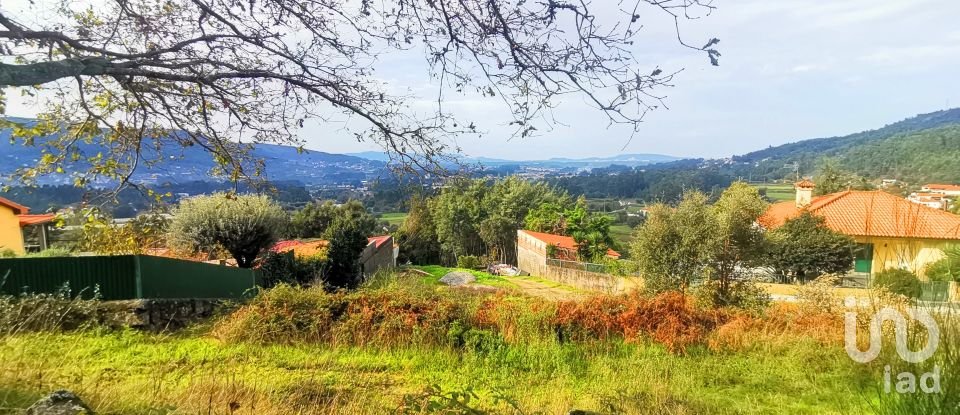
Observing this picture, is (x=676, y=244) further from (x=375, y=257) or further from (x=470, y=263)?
(x=470, y=263)

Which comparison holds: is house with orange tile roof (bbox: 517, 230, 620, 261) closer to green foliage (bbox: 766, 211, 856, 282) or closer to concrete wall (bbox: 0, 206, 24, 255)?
green foliage (bbox: 766, 211, 856, 282)

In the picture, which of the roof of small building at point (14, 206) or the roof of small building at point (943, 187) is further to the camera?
the roof of small building at point (943, 187)

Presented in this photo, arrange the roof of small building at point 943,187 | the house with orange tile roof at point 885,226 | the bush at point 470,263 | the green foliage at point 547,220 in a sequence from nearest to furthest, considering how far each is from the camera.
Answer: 1. the house with orange tile roof at point 885,226
2. the green foliage at point 547,220
3. the bush at point 470,263
4. the roof of small building at point 943,187

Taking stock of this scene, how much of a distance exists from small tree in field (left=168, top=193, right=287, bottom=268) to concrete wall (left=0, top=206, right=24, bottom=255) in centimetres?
957

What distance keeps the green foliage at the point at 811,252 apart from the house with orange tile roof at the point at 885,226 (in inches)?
32.3

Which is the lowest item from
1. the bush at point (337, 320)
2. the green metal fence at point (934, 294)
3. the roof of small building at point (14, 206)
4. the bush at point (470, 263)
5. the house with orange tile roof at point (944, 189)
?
the bush at point (470, 263)

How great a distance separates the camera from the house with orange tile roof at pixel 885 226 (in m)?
3.72

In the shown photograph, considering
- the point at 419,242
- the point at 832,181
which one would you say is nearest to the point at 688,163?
the point at 832,181

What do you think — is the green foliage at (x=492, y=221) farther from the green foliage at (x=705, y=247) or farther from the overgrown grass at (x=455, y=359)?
the overgrown grass at (x=455, y=359)

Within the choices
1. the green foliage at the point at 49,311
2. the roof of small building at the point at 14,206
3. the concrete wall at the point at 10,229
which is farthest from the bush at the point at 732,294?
the concrete wall at the point at 10,229

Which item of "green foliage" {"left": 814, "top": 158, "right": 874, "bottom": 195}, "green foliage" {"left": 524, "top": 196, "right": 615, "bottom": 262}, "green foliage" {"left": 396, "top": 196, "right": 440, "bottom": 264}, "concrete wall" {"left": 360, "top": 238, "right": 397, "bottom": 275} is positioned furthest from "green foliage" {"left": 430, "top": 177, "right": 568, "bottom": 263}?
"green foliage" {"left": 814, "top": 158, "right": 874, "bottom": 195}

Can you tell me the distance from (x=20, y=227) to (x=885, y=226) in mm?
28450

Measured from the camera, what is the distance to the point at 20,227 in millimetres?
21094

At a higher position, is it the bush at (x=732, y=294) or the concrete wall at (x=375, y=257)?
the bush at (x=732, y=294)
